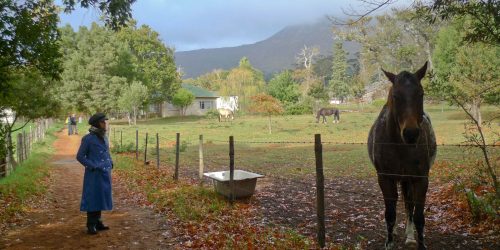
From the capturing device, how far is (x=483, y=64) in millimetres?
25766

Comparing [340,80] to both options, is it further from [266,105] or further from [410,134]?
[410,134]

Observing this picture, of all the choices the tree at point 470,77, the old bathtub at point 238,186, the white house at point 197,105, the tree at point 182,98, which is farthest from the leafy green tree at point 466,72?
the white house at point 197,105

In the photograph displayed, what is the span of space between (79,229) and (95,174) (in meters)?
1.24

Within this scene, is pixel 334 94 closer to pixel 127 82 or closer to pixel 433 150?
pixel 127 82

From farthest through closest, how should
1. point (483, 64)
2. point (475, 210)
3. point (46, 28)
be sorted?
point (483, 64)
point (46, 28)
point (475, 210)

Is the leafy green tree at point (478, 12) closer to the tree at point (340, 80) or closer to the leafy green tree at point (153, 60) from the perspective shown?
the leafy green tree at point (153, 60)

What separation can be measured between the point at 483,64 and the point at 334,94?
237ft

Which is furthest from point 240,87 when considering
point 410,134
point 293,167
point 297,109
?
point 410,134

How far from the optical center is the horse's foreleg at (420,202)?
537 cm

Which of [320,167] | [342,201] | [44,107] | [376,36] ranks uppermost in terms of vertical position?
[376,36]

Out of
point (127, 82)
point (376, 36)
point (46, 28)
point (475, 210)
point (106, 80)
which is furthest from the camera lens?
point (376, 36)

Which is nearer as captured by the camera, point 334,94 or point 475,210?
point 475,210

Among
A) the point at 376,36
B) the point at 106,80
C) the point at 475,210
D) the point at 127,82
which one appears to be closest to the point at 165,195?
the point at 475,210

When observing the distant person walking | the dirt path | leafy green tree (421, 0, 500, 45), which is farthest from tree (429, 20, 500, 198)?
the distant person walking
